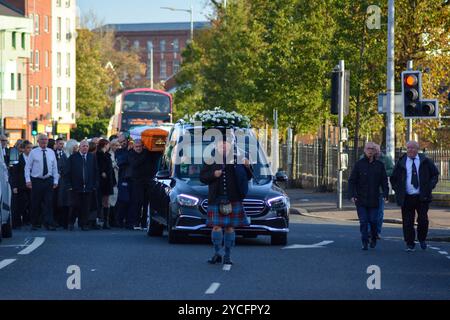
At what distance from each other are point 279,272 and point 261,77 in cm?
3375

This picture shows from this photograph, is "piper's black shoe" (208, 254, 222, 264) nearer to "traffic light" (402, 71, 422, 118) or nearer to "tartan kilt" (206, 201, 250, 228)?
"tartan kilt" (206, 201, 250, 228)

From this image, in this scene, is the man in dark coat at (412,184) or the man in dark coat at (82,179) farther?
the man in dark coat at (82,179)

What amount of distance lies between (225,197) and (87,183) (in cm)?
904

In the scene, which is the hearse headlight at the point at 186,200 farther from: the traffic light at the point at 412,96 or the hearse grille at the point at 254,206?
the traffic light at the point at 412,96

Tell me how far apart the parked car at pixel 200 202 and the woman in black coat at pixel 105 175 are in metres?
4.38

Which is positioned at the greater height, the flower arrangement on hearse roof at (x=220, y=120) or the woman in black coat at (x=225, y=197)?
the flower arrangement on hearse roof at (x=220, y=120)

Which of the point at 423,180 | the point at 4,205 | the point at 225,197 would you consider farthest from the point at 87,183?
the point at 225,197

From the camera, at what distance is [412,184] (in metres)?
21.4

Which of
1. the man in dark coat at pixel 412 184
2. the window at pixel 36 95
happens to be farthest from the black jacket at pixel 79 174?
the window at pixel 36 95

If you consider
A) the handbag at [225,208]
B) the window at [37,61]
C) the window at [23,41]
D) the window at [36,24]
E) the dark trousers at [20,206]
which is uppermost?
the window at [36,24]

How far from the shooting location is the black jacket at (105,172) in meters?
26.7

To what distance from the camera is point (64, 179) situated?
26.1m

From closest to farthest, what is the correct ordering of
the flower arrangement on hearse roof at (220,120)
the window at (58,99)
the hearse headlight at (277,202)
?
the hearse headlight at (277,202) < the flower arrangement on hearse roof at (220,120) < the window at (58,99)
